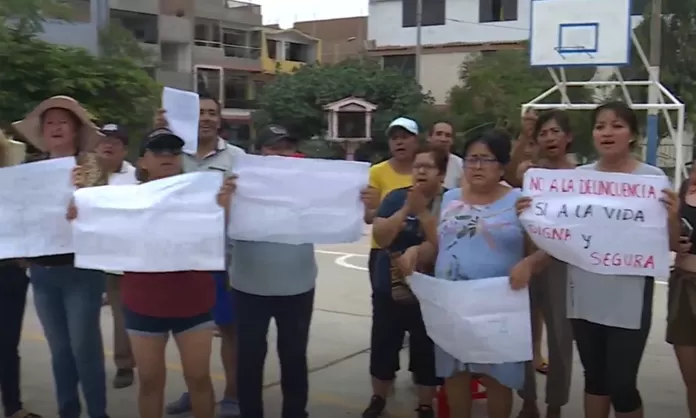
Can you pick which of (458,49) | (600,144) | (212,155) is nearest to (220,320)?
(212,155)

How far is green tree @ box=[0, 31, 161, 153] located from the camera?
12406mm

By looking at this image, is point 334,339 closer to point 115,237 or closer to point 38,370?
point 38,370

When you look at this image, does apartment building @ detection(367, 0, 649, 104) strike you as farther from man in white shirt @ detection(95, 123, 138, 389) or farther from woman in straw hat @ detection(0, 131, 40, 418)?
woman in straw hat @ detection(0, 131, 40, 418)

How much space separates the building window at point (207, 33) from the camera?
139ft

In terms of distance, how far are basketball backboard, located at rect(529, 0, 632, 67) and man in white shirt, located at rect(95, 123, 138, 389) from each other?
9987 mm

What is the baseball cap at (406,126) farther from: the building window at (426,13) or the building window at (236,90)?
the building window at (236,90)

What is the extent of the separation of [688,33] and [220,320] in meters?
20.2

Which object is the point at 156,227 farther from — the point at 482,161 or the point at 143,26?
the point at 143,26

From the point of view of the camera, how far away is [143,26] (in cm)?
3681

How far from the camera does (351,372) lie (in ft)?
19.3

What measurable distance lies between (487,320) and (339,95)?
2639 cm

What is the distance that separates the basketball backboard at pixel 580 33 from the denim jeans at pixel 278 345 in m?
10.6

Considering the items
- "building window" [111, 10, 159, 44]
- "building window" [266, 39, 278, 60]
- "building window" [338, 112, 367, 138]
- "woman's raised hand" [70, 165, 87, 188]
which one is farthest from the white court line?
"building window" [266, 39, 278, 60]

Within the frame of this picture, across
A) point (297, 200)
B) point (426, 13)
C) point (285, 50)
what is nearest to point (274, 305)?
point (297, 200)
